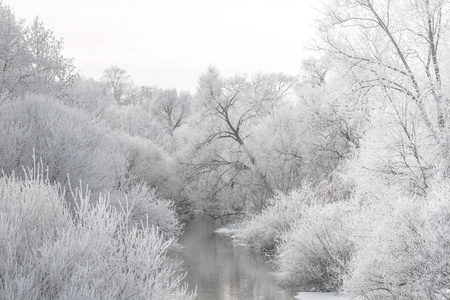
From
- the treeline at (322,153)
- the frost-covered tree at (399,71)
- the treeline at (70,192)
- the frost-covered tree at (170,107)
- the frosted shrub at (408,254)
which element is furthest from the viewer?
the frost-covered tree at (170,107)

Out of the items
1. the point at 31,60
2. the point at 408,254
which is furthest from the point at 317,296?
the point at 31,60

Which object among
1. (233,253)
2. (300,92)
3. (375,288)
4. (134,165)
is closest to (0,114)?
(233,253)

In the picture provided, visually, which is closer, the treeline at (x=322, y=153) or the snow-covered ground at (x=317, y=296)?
the treeline at (x=322, y=153)

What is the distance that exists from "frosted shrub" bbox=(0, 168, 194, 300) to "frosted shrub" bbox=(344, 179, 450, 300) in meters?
5.28

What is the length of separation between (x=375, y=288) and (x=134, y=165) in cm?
2321

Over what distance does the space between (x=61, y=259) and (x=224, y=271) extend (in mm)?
13959

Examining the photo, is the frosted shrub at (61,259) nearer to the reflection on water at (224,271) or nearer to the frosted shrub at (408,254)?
the frosted shrub at (408,254)

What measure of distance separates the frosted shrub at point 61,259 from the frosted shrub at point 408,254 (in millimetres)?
5276

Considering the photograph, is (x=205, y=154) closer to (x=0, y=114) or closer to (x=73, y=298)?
(x=0, y=114)

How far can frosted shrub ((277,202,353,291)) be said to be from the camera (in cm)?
1619

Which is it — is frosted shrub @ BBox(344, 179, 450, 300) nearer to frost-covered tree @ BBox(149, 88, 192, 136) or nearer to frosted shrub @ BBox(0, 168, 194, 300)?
frosted shrub @ BBox(0, 168, 194, 300)

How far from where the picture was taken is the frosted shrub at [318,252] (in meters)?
16.2

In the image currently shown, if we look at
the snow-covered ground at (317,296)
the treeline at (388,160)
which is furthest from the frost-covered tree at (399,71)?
the snow-covered ground at (317,296)

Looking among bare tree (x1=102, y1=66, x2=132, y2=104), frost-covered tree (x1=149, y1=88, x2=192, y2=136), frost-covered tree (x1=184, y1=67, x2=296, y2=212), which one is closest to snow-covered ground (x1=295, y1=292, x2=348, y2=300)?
frost-covered tree (x1=184, y1=67, x2=296, y2=212)
